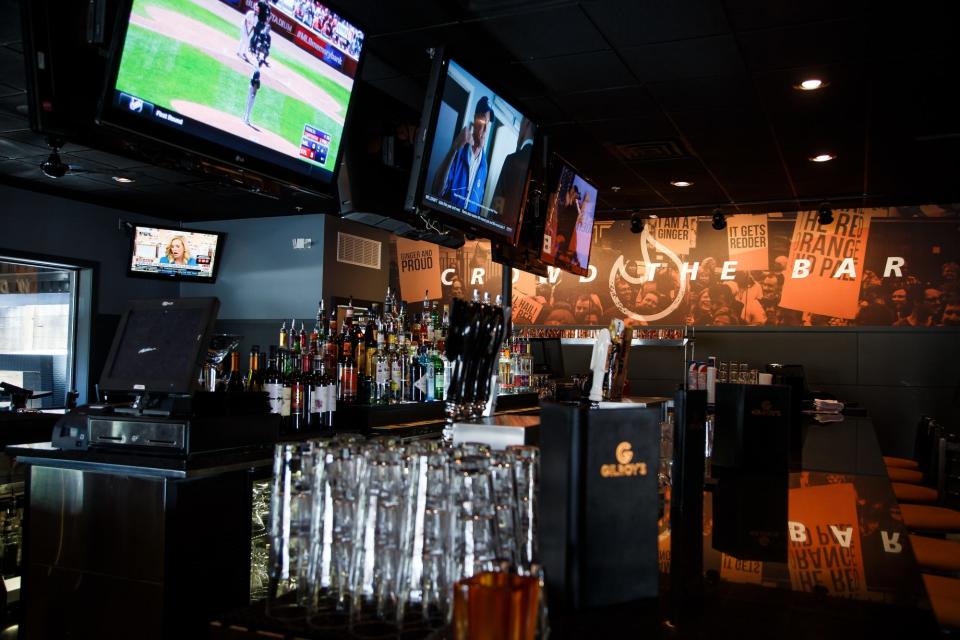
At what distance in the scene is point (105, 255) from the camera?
856cm

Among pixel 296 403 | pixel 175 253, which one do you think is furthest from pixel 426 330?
pixel 175 253

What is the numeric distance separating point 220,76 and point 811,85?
3433mm

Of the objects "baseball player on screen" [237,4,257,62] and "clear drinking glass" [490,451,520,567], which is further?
"baseball player on screen" [237,4,257,62]

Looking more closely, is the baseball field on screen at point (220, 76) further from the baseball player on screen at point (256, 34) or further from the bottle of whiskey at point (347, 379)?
the bottle of whiskey at point (347, 379)

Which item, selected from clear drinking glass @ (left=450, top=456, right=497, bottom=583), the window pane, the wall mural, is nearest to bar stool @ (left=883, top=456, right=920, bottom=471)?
the wall mural

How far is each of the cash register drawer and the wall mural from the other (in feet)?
21.6

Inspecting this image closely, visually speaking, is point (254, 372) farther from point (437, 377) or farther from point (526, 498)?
point (526, 498)

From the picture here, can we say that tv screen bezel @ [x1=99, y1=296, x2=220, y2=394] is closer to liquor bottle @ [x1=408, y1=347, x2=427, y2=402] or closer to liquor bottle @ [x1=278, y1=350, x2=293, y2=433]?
liquor bottle @ [x1=278, y1=350, x2=293, y2=433]

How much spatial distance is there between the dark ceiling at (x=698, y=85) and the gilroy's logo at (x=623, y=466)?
79.0 inches

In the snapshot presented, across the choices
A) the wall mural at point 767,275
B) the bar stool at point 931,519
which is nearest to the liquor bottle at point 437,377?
the bar stool at point 931,519

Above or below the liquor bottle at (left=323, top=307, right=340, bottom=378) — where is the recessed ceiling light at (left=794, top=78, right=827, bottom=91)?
above

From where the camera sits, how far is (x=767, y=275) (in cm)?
852

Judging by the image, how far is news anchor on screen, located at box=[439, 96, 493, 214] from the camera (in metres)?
3.55

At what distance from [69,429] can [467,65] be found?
2.16 metres
